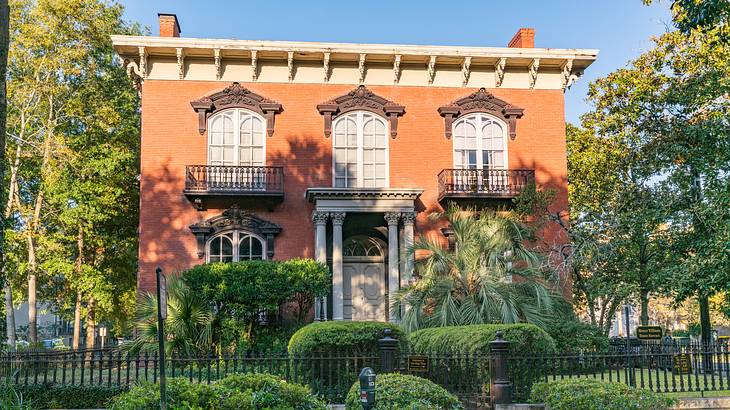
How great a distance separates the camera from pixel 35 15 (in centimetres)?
2539

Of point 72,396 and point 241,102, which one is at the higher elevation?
point 241,102

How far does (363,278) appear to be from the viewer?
2345 cm

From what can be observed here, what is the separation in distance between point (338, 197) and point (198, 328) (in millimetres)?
5779

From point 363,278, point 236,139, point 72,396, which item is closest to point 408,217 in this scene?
point 363,278

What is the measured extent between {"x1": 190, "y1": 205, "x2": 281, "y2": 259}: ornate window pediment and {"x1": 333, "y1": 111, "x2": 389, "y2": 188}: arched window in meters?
2.59

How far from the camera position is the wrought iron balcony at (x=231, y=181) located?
22.0 meters

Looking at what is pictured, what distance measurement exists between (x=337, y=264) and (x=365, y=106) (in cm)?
521

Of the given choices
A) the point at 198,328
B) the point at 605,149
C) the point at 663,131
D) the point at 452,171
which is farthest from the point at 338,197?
the point at 605,149

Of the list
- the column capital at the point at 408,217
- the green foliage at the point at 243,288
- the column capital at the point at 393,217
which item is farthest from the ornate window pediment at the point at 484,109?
the green foliage at the point at 243,288

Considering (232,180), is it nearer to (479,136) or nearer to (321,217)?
(321,217)

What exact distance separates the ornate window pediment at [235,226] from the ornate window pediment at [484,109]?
21.1 feet

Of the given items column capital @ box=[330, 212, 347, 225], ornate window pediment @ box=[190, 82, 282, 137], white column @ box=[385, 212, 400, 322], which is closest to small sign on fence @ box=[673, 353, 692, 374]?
white column @ box=[385, 212, 400, 322]

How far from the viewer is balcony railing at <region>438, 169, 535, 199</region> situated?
22.6 meters

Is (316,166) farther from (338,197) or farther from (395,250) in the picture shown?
(395,250)
